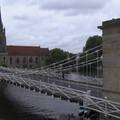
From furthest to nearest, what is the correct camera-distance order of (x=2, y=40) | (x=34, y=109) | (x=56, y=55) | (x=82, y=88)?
(x=2, y=40)
(x=56, y=55)
(x=34, y=109)
(x=82, y=88)

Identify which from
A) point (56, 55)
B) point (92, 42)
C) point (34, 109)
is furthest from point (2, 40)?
point (34, 109)

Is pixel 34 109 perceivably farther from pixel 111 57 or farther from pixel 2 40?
pixel 2 40

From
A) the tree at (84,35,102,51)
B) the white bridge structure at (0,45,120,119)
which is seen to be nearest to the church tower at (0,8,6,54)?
the tree at (84,35,102,51)

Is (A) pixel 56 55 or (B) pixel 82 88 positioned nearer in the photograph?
(B) pixel 82 88

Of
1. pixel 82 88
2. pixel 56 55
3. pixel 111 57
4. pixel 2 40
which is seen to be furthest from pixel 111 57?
pixel 2 40

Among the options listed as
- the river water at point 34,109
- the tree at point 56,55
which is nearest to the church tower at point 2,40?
the tree at point 56,55

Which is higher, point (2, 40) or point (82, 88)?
point (2, 40)

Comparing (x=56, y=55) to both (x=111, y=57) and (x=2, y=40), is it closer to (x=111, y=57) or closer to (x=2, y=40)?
(x=2, y=40)

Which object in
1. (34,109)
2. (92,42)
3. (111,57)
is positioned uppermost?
(92,42)

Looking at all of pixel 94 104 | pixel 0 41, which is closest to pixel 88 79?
pixel 94 104

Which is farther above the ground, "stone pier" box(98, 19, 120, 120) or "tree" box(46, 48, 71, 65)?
"tree" box(46, 48, 71, 65)

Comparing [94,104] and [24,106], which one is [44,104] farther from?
[94,104]

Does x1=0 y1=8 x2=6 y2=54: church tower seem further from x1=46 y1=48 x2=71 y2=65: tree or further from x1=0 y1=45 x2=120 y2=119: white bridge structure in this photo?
x1=0 y1=45 x2=120 y2=119: white bridge structure

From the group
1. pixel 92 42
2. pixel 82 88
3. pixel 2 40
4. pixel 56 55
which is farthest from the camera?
→ pixel 2 40
